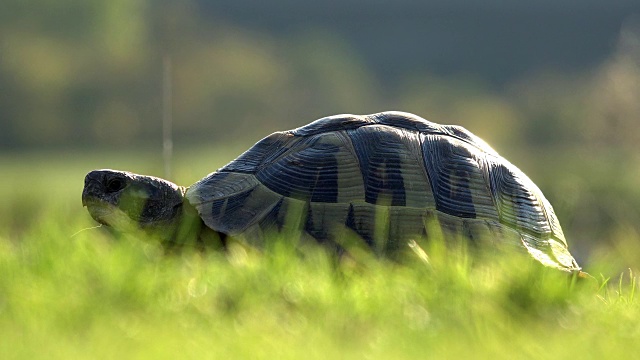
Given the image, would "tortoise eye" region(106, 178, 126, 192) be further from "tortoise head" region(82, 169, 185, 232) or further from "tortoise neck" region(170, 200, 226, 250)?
"tortoise neck" region(170, 200, 226, 250)

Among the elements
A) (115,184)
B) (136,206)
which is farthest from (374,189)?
(115,184)

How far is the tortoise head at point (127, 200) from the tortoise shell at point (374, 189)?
0.17 m

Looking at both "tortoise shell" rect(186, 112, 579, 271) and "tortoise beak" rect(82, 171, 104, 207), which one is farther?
"tortoise beak" rect(82, 171, 104, 207)

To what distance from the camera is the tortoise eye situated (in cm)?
465

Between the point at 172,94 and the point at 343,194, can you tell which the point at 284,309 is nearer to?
the point at 343,194

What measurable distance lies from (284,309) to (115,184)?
177cm

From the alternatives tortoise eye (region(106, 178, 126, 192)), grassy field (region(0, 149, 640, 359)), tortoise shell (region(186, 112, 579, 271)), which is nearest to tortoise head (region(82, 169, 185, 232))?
tortoise eye (region(106, 178, 126, 192))

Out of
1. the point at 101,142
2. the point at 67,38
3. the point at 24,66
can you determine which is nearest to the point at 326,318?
the point at 24,66

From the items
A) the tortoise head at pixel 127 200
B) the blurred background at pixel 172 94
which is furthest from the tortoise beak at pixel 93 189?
the blurred background at pixel 172 94

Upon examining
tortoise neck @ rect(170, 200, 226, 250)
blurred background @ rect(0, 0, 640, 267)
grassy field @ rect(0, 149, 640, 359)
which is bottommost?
blurred background @ rect(0, 0, 640, 267)

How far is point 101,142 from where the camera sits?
156 ft

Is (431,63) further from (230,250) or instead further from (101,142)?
(230,250)

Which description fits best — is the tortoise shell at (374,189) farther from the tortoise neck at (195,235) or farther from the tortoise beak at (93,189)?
the tortoise beak at (93,189)

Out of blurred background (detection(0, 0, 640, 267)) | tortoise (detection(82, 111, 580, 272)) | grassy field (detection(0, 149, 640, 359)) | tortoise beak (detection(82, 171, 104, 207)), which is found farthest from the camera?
blurred background (detection(0, 0, 640, 267))
